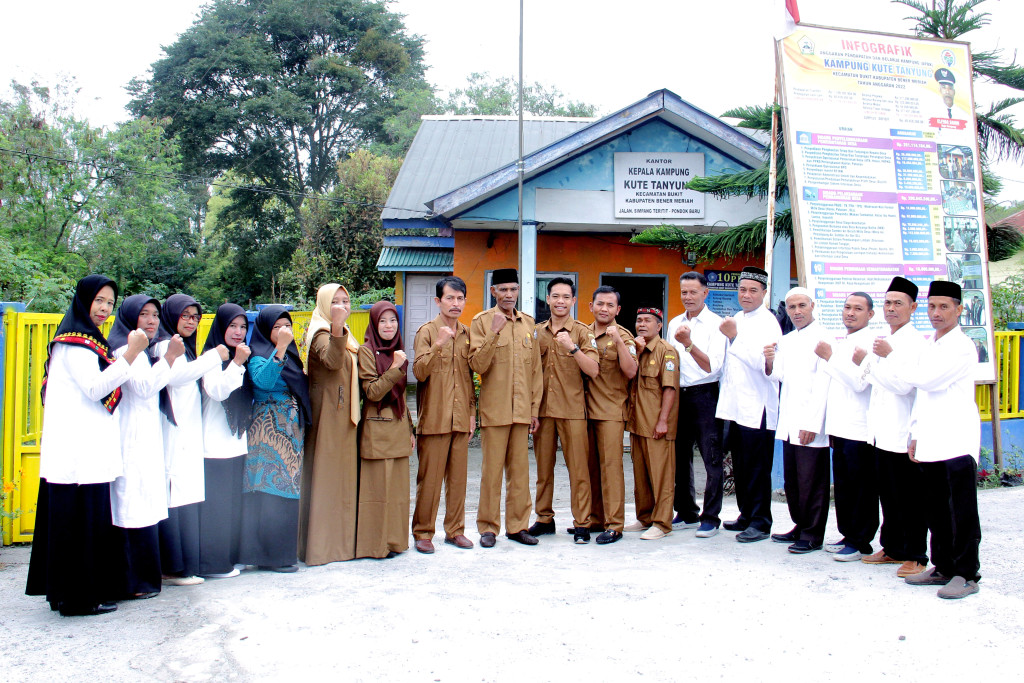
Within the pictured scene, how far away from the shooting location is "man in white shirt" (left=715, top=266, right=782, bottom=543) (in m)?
5.25

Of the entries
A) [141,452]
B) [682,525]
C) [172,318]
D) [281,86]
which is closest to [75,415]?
[141,452]

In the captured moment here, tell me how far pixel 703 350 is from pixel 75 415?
3.77 m

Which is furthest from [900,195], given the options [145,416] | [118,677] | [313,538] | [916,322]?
[118,677]

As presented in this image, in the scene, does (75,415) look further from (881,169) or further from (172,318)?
(881,169)

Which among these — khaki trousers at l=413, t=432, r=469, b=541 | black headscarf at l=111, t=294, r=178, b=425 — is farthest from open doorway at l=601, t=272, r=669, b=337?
black headscarf at l=111, t=294, r=178, b=425

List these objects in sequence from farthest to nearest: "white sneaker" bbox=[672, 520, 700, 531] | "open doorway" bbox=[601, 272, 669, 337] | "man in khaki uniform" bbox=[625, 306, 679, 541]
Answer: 1. "open doorway" bbox=[601, 272, 669, 337]
2. "white sneaker" bbox=[672, 520, 700, 531]
3. "man in khaki uniform" bbox=[625, 306, 679, 541]

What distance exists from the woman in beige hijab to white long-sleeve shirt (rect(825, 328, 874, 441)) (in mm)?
2911

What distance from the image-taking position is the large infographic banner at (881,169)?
642 cm

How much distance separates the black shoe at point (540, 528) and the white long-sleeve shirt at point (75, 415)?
105 inches

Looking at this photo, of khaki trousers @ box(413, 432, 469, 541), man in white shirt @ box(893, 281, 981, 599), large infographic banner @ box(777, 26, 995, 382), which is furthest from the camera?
large infographic banner @ box(777, 26, 995, 382)

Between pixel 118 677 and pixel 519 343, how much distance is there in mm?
2892

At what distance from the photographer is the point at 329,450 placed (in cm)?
470

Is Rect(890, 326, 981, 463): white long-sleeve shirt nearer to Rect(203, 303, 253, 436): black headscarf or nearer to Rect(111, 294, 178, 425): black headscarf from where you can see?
Rect(203, 303, 253, 436): black headscarf

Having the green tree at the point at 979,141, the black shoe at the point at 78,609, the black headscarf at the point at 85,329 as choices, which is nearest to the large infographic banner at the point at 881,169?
the green tree at the point at 979,141
